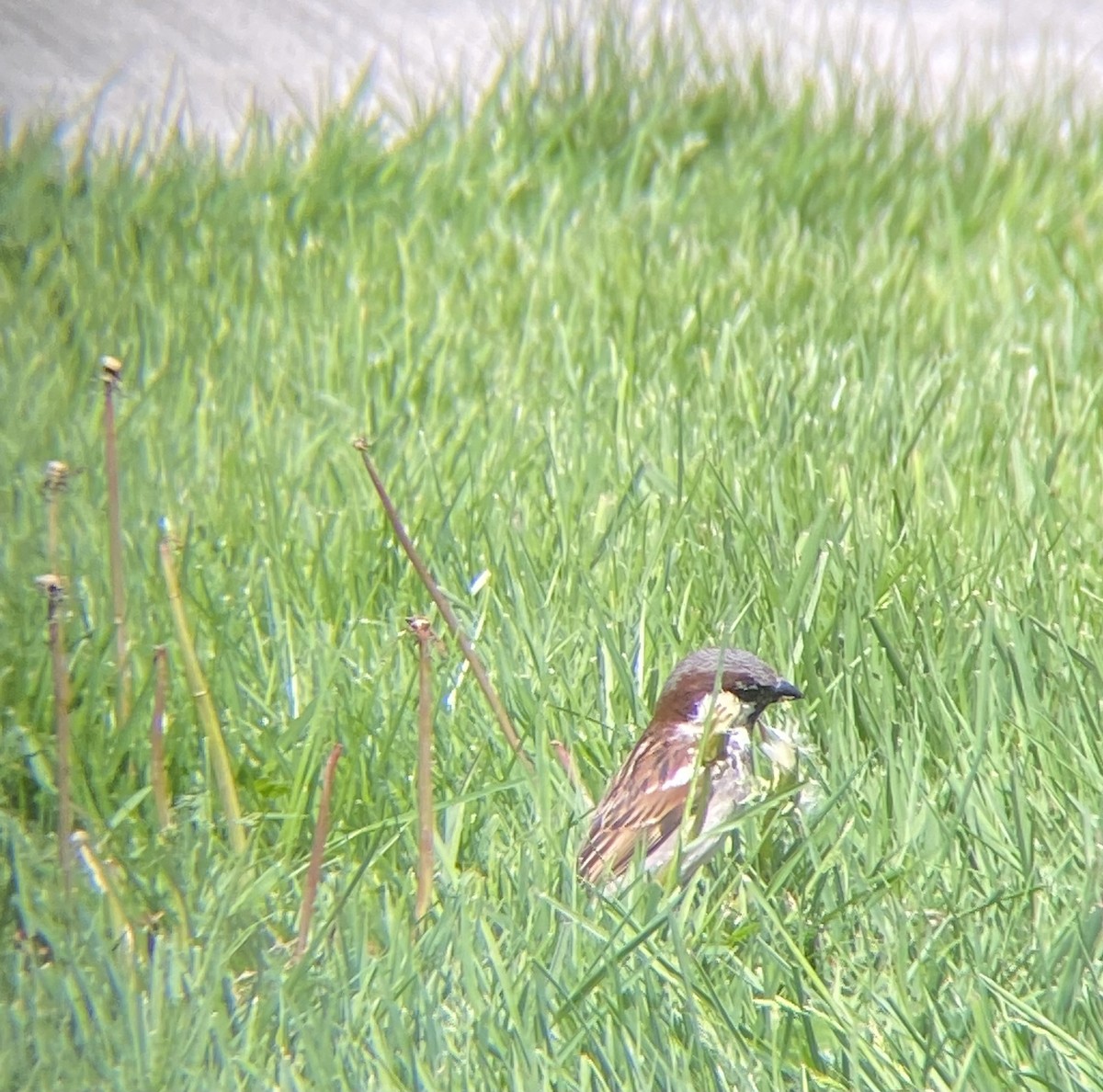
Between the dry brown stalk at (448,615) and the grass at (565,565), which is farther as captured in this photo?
the dry brown stalk at (448,615)

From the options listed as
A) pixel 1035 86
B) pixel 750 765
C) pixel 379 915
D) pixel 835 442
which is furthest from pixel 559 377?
pixel 1035 86

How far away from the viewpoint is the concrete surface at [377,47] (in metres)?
6.42

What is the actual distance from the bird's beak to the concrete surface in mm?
3586

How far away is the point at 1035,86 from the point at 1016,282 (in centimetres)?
144

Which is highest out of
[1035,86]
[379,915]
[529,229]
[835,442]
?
[1035,86]

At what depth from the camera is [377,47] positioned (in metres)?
6.63

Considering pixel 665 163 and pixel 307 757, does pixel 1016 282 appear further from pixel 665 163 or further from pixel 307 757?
pixel 307 757

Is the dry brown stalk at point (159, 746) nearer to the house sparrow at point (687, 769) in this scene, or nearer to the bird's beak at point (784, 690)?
the house sparrow at point (687, 769)

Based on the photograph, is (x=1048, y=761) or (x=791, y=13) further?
(x=791, y=13)

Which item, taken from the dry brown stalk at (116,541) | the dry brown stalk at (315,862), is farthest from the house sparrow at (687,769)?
the dry brown stalk at (116,541)

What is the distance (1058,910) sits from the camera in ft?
9.32

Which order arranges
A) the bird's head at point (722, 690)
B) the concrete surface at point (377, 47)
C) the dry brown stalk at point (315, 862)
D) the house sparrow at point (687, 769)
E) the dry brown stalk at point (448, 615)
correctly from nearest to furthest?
1. the dry brown stalk at point (315, 862)
2. the dry brown stalk at point (448, 615)
3. the house sparrow at point (687, 769)
4. the bird's head at point (722, 690)
5. the concrete surface at point (377, 47)

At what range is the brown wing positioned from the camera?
3010mm

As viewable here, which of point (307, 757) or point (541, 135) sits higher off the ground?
point (541, 135)
